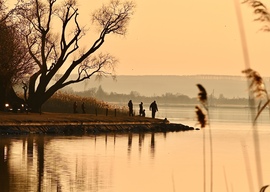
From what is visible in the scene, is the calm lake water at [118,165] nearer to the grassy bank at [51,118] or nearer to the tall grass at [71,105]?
the grassy bank at [51,118]

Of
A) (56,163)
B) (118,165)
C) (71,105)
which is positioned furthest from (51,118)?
(118,165)

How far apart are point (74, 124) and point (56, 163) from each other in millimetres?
23888

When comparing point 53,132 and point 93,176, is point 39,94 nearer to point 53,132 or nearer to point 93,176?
point 53,132

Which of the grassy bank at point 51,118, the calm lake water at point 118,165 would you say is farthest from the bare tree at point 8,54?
the calm lake water at point 118,165

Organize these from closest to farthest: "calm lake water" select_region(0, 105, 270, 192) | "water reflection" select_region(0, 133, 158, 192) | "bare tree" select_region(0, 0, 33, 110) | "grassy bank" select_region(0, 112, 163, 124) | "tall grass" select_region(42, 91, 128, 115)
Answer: "water reflection" select_region(0, 133, 158, 192), "calm lake water" select_region(0, 105, 270, 192), "grassy bank" select_region(0, 112, 163, 124), "bare tree" select_region(0, 0, 33, 110), "tall grass" select_region(42, 91, 128, 115)

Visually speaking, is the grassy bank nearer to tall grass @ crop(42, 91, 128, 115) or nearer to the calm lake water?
the calm lake water

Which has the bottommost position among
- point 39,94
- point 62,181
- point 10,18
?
point 62,181

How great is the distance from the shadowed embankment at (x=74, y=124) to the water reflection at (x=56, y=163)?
2.95m

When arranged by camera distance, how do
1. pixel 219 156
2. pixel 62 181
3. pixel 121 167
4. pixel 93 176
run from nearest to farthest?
pixel 62 181, pixel 93 176, pixel 121 167, pixel 219 156

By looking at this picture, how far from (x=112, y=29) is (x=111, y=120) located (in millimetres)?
6933

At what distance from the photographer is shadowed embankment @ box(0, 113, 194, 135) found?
1861 inches

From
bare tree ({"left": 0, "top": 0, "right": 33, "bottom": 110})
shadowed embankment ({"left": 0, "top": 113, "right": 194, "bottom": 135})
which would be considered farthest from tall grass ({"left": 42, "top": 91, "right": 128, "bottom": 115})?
→ bare tree ({"left": 0, "top": 0, "right": 33, "bottom": 110})

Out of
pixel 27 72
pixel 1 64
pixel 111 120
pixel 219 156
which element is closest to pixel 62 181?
pixel 219 156

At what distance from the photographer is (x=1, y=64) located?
52.4 meters
